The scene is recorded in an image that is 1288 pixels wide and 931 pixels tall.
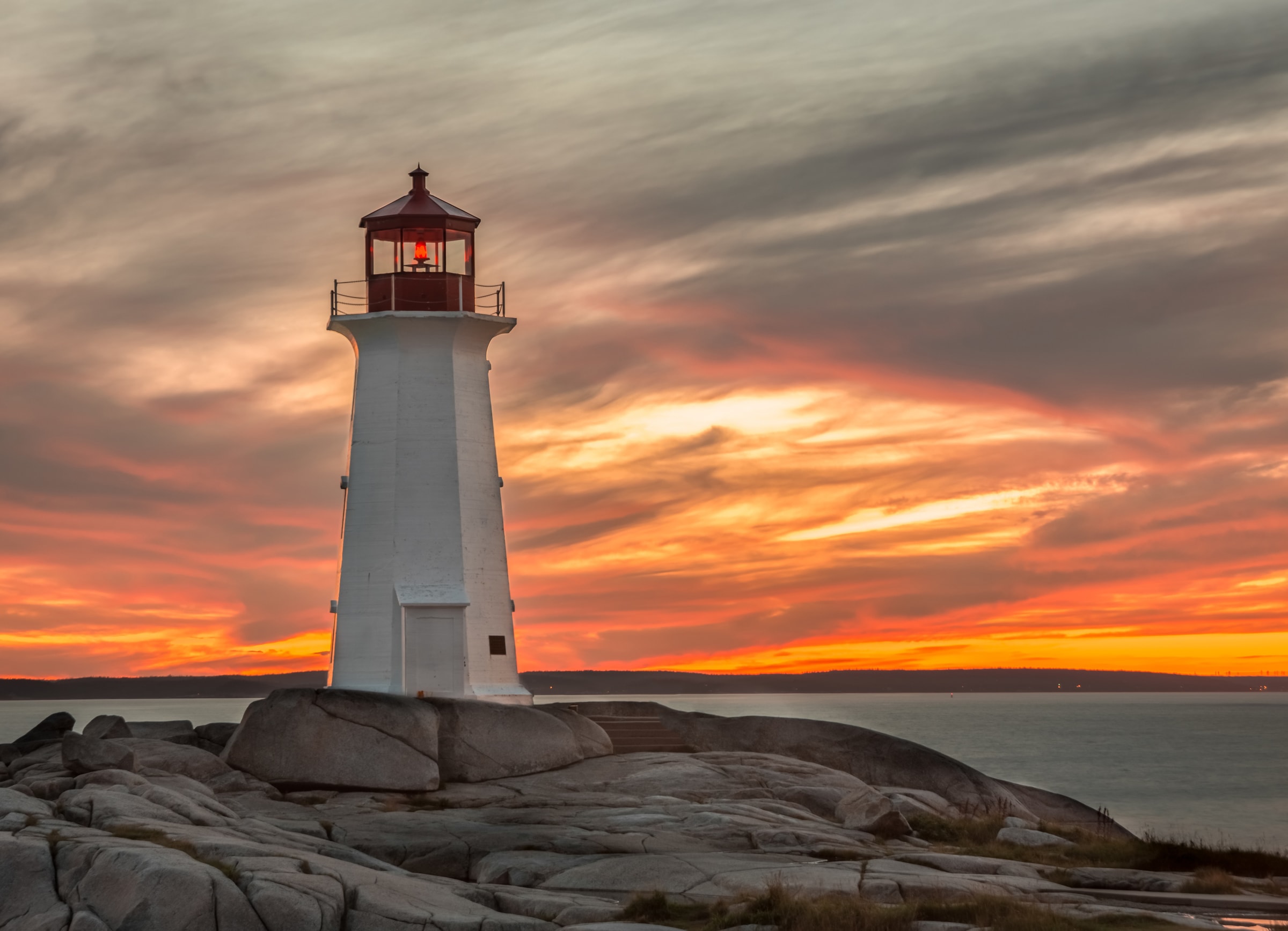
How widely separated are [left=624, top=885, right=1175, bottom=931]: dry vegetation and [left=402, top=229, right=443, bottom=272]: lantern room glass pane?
19287 mm

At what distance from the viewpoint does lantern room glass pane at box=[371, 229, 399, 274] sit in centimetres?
3150

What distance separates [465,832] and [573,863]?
2529 millimetres

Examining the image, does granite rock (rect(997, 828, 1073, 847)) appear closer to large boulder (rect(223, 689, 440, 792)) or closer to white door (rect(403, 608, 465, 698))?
large boulder (rect(223, 689, 440, 792))

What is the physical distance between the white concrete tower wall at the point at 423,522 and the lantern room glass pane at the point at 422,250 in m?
1.59

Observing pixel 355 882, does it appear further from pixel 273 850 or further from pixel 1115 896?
pixel 1115 896

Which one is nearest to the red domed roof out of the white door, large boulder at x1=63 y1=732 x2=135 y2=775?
the white door

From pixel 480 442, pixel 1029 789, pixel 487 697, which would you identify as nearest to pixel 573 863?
pixel 487 697

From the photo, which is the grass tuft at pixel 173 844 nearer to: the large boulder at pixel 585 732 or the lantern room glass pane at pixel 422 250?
the large boulder at pixel 585 732

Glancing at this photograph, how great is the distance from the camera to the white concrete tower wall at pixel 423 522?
96.2 feet

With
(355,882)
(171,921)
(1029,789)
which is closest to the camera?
(171,921)

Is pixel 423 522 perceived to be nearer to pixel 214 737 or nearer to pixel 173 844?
pixel 214 737

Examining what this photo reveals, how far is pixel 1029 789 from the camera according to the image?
3228cm

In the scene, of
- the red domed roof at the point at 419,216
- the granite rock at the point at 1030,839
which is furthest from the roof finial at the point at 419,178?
the granite rock at the point at 1030,839

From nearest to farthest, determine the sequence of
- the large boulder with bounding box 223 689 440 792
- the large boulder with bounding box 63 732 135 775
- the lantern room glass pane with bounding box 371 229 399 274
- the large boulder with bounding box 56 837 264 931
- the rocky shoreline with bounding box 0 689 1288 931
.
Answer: the large boulder with bounding box 56 837 264 931, the rocky shoreline with bounding box 0 689 1288 931, the large boulder with bounding box 63 732 135 775, the large boulder with bounding box 223 689 440 792, the lantern room glass pane with bounding box 371 229 399 274
